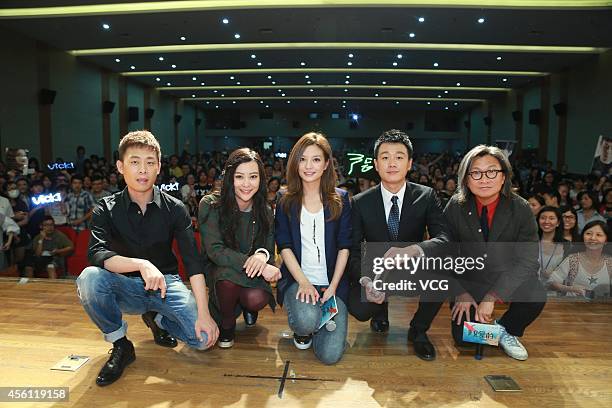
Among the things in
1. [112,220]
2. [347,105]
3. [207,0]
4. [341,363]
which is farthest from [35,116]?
[347,105]

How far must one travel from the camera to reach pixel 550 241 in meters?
3.51

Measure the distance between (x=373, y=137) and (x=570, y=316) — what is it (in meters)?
24.9

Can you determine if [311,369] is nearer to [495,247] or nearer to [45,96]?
[495,247]

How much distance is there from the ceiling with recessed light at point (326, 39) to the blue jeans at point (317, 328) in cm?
731

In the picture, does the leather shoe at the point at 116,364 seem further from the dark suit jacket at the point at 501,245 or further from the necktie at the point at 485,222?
the necktie at the point at 485,222

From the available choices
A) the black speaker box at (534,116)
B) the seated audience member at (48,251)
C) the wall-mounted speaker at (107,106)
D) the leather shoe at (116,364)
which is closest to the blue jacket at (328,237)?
the leather shoe at (116,364)

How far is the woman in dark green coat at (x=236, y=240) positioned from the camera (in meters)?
2.37

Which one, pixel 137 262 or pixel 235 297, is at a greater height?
pixel 137 262

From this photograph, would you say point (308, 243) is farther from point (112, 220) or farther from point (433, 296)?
point (112, 220)

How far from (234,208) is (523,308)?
1705 millimetres

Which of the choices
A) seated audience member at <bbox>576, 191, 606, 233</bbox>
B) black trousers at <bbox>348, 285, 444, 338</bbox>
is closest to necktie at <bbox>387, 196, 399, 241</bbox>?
black trousers at <bbox>348, 285, 444, 338</bbox>

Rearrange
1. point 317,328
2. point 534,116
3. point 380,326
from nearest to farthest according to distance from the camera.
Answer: point 317,328, point 380,326, point 534,116

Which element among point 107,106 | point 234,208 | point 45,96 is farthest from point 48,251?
point 107,106

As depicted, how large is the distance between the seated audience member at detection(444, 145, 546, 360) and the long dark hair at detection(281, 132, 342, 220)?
0.69 m
